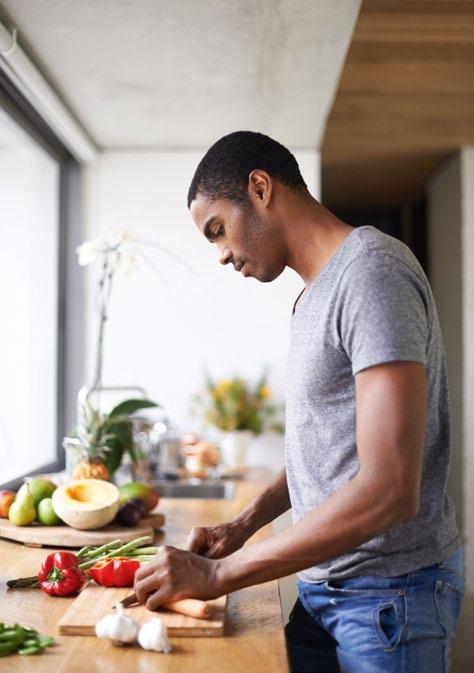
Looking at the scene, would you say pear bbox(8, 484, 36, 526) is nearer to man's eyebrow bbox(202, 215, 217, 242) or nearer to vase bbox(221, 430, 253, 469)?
man's eyebrow bbox(202, 215, 217, 242)

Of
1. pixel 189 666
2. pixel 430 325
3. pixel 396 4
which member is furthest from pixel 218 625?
pixel 396 4

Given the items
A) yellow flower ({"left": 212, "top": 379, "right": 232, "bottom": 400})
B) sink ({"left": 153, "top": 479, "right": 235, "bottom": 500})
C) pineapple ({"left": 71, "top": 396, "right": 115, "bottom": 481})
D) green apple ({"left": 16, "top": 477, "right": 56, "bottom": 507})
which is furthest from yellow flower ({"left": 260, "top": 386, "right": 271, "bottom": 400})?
green apple ({"left": 16, "top": 477, "right": 56, "bottom": 507})

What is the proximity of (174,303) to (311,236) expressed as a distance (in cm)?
250

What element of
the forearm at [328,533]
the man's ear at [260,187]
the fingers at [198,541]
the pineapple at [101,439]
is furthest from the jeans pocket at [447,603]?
the pineapple at [101,439]

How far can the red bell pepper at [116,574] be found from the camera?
1501 millimetres

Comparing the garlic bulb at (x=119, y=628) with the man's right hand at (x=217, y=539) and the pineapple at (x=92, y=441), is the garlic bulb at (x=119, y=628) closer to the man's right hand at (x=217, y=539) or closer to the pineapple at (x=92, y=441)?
the man's right hand at (x=217, y=539)

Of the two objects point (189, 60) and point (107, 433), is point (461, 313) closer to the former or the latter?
point (189, 60)

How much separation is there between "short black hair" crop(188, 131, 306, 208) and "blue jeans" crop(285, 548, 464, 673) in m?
0.66

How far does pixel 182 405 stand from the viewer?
3854mm

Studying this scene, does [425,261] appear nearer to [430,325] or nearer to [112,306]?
[112,306]

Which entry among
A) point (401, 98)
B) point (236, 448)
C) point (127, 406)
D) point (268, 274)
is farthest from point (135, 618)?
point (401, 98)

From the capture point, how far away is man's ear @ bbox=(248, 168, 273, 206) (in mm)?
1406

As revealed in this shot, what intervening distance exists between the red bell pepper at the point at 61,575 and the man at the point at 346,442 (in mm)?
220

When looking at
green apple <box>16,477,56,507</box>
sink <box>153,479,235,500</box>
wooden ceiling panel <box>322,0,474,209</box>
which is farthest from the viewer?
sink <box>153,479,235,500</box>
